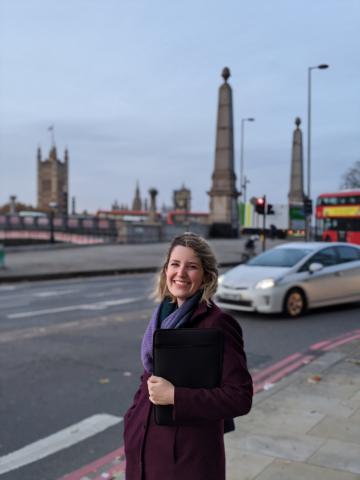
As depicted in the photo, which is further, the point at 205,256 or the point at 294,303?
the point at 294,303

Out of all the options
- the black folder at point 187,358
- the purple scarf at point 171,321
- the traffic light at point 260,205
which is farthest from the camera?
the traffic light at point 260,205

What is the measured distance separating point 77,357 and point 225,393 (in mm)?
5709

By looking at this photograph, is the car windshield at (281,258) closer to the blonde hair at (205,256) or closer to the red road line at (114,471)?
the red road line at (114,471)

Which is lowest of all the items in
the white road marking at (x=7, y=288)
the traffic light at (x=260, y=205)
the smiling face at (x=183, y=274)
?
the white road marking at (x=7, y=288)

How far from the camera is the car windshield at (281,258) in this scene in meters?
11.4

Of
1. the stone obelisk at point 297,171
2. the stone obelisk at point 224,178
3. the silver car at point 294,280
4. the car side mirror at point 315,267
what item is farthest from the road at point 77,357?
the stone obelisk at point 297,171

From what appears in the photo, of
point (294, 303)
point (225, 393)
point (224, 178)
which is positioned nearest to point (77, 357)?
point (294, 303)

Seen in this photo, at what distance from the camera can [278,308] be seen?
10617 mm

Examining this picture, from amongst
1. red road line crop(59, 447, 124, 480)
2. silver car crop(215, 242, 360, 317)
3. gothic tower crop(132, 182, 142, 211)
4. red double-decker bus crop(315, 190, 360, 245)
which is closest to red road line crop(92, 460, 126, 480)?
red road line crop(59, 447, 124, 480)

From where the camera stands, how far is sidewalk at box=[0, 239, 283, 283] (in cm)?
1977

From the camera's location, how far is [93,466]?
4.20 meters

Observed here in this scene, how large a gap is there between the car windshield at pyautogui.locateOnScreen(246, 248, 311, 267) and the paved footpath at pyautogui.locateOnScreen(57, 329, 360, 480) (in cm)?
480

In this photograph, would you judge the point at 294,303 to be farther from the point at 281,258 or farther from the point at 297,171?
the point at 297,171

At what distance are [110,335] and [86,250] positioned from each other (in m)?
21.4
